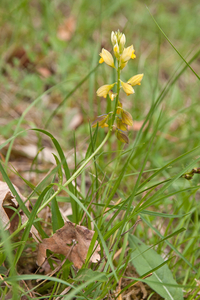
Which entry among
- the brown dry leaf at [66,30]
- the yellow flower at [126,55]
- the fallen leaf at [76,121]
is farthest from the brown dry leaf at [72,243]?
the brown dry leaf at [66,30]

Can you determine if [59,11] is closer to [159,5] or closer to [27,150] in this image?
[159,5]

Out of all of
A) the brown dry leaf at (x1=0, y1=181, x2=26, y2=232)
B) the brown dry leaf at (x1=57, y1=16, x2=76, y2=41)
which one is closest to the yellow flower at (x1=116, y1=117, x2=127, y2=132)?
the brown dry leaf at (x1=0, y1=181, x2=26, y2=232)

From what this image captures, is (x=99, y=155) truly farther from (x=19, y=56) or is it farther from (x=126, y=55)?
(x=19, y=56)

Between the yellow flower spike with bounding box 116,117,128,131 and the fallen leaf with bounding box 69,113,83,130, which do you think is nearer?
the yellow flower spike with bounding box 116,117,128,131

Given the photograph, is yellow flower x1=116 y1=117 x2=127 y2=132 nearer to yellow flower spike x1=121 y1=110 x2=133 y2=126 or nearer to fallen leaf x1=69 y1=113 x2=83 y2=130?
yellow flower spike x1=121 y1=110 x2=133 y2=126

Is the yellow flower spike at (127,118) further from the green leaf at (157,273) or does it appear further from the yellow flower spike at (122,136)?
the green leaf at (157,273)

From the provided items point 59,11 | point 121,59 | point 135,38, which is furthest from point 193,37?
point 121,59
